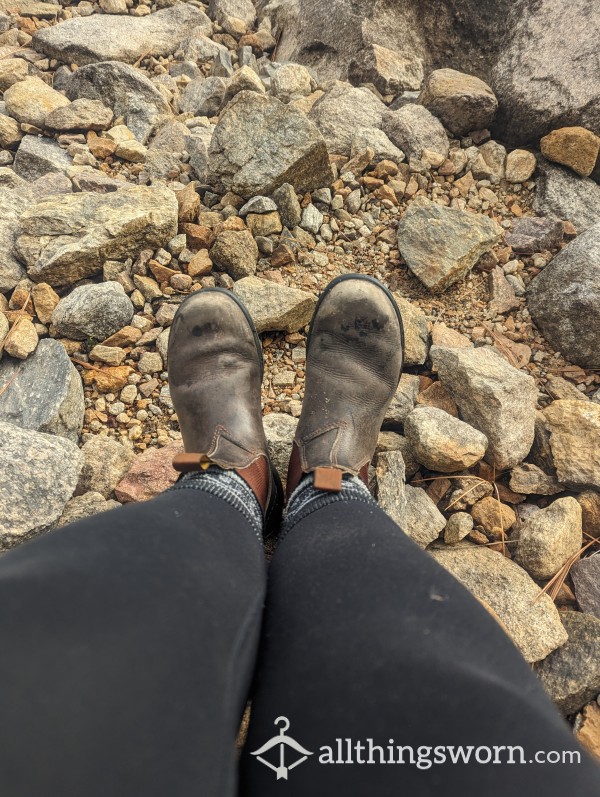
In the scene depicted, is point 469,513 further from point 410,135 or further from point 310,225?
point 410,135

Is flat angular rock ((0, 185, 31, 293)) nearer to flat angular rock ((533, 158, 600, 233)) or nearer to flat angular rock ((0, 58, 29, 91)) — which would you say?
flat angular rock ((0, 58, 29, 91))

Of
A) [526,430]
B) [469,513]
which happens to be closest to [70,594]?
[469,513]

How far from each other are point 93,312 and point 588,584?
1.71 metres

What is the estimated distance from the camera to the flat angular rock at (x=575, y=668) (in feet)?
4.29

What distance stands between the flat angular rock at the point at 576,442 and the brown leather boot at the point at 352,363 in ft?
1.70

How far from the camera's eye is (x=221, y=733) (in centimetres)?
64

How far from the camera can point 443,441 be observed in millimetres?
1537

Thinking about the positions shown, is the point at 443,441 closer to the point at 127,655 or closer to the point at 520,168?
the point at 127,655

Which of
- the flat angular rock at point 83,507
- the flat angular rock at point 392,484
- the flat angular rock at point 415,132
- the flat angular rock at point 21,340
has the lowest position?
the flat angular rock at point 83,507

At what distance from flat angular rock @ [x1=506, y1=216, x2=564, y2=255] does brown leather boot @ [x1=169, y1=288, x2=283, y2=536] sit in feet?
3.80

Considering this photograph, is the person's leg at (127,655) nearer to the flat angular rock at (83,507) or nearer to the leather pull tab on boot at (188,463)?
the leather pull tab on boot at (188,463)

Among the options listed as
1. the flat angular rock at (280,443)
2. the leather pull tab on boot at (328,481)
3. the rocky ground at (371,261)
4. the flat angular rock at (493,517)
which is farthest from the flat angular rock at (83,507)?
the flat angular rock at (493,517)

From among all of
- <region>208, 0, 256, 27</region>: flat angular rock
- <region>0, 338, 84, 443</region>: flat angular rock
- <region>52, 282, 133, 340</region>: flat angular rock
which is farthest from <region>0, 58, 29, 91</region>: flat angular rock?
<region>0, 338, 84, 443</region>: flat angular rock

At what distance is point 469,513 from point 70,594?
122cm
